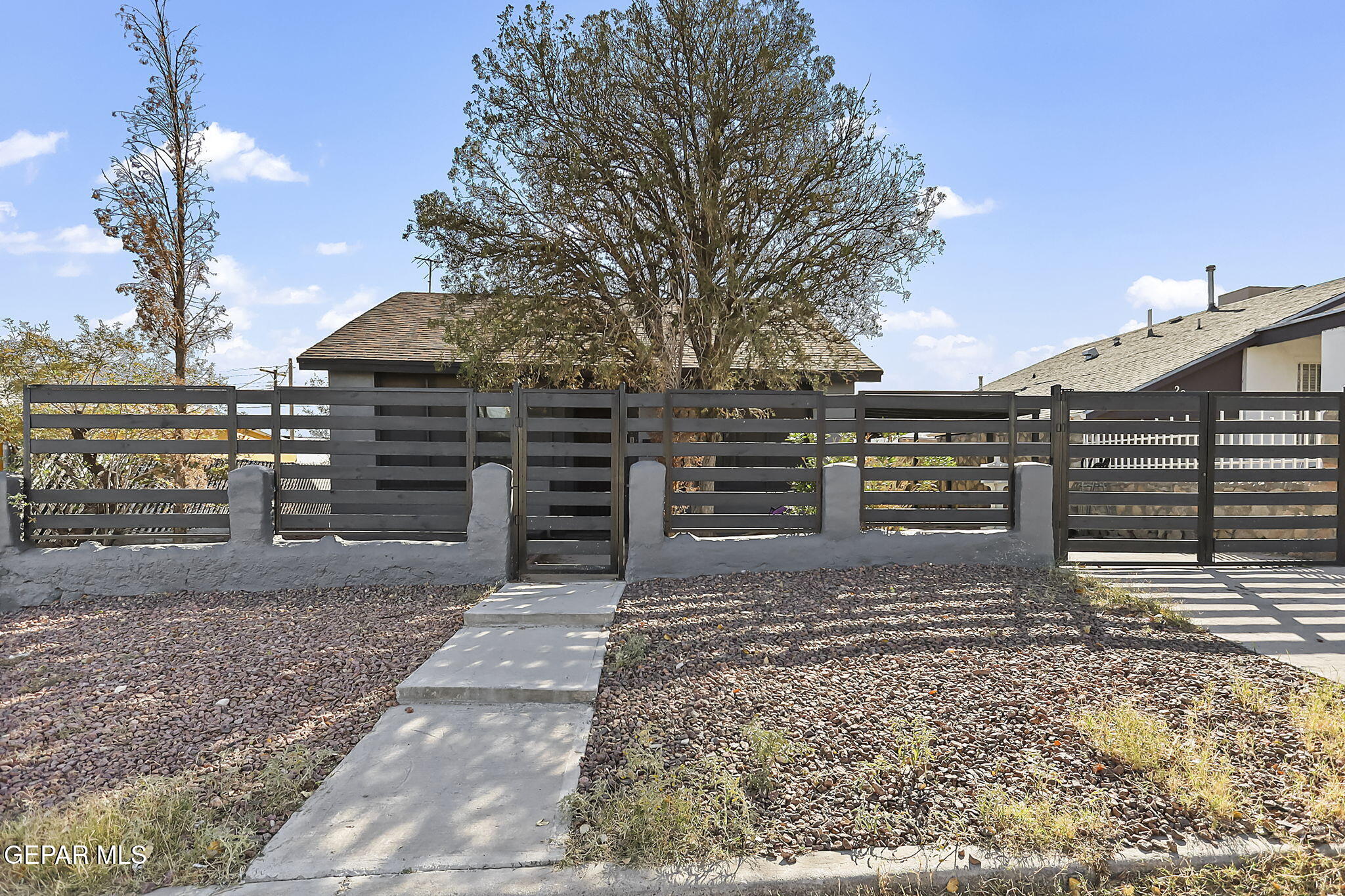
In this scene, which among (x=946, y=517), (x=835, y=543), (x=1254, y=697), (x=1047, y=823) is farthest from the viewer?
(x=946, y=517)

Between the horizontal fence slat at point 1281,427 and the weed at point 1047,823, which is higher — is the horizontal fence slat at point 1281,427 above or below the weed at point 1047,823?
above

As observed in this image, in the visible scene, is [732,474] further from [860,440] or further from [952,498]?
[952,498]

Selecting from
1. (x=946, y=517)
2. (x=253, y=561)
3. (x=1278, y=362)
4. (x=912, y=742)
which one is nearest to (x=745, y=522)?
(x=946, y=517)

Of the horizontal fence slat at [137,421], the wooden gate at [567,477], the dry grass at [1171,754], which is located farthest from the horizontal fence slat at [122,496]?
the dry grass at [1171,754]

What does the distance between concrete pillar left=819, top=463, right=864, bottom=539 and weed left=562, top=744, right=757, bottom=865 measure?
13.3 feet

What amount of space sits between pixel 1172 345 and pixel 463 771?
19.5 metres

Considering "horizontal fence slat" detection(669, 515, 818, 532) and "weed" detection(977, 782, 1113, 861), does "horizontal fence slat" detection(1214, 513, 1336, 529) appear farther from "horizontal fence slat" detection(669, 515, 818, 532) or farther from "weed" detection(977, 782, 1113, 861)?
"weed" detection(977, 782, 1113, 861)

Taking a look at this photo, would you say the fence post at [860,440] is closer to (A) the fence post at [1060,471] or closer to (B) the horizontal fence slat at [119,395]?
(A) the fence post at [1060,471]

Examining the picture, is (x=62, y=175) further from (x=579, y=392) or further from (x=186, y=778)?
(x=186, y=778)

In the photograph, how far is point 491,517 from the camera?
633 centimetres

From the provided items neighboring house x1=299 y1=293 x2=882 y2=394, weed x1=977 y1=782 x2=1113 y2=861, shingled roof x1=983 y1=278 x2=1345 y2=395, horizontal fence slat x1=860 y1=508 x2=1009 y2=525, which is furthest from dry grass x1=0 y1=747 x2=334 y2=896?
shingled roof x1=983 y1=278 x2=1345 y2=395

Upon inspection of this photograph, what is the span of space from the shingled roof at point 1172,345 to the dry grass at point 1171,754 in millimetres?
9968

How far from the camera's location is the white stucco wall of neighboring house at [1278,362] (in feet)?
45.5

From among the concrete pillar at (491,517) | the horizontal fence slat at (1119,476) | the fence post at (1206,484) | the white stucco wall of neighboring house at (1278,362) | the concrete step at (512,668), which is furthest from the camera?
the white stucco wall of neighboring house at (1278,362)
